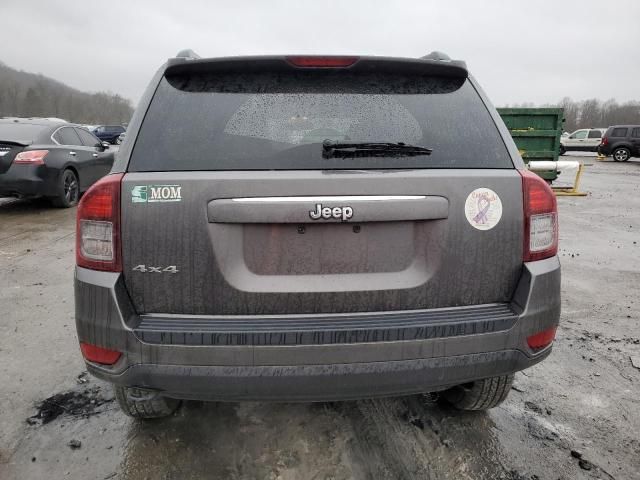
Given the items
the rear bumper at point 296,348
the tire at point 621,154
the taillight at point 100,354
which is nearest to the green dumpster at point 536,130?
the rear bumper at point 296,348

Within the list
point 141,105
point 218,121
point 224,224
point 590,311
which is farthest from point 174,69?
point 590,311

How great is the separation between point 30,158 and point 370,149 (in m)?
7.31

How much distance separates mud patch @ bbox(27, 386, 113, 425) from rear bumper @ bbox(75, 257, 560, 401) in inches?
36.7

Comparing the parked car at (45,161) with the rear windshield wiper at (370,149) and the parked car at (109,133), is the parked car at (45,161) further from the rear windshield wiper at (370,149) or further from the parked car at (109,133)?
the parked car at (109,133)

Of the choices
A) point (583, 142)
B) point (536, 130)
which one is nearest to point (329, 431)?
point (536, 130)

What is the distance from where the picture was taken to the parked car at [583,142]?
32125 millimetres

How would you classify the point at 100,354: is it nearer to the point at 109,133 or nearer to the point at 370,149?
the point at 370,149

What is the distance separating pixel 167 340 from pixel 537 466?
5.88 feet

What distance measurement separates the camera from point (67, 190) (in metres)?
7.91

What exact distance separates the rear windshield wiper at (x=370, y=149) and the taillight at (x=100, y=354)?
3.65 ft

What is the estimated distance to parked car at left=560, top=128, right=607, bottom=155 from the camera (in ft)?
105

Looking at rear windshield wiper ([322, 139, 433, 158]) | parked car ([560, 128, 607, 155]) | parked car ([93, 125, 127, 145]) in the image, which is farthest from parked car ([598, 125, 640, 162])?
parked car ([93, 125, 127, 145])

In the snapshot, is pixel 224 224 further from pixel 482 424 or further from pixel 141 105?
pixel 482 424

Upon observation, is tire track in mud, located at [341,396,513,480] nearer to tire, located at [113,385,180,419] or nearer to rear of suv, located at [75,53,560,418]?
rear of suv, located at [75,53,560,418]
